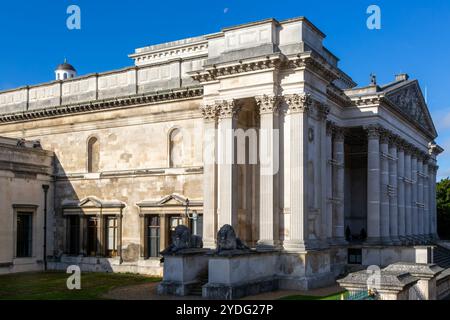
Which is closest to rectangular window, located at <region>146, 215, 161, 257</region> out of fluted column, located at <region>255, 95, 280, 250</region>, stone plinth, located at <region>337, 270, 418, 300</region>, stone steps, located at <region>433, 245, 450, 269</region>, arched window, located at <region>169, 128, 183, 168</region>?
arched window, located at <region>169, 128, 183, 168</region>

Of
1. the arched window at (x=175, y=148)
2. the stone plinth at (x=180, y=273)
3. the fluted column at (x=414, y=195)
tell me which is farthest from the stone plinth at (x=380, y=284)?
the fluted column at (x=414, y=195)

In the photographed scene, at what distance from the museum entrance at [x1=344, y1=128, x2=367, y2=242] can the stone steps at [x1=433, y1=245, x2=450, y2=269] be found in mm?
5445

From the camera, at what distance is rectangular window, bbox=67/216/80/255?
3897cm

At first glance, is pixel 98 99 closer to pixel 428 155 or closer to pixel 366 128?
pixel 366 128

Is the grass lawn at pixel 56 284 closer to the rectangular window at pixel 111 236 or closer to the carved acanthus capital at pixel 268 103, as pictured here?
the rectangular window at pixel 111 236

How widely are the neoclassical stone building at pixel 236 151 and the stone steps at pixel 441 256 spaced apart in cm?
182

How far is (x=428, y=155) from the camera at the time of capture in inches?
2012

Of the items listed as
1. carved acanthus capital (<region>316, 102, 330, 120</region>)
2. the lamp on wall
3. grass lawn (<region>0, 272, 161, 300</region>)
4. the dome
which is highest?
the dome

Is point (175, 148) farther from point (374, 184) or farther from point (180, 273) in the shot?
point (374, 184)

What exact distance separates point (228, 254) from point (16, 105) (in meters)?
25.7

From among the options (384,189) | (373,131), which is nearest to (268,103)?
(373,131)

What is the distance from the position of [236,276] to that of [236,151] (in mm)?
7982

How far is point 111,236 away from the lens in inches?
1480

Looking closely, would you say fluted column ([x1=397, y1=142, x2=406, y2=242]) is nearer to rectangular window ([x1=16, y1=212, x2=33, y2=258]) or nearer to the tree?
rectangular window ([x1=16, y1=212, x2=33, y2=258])
